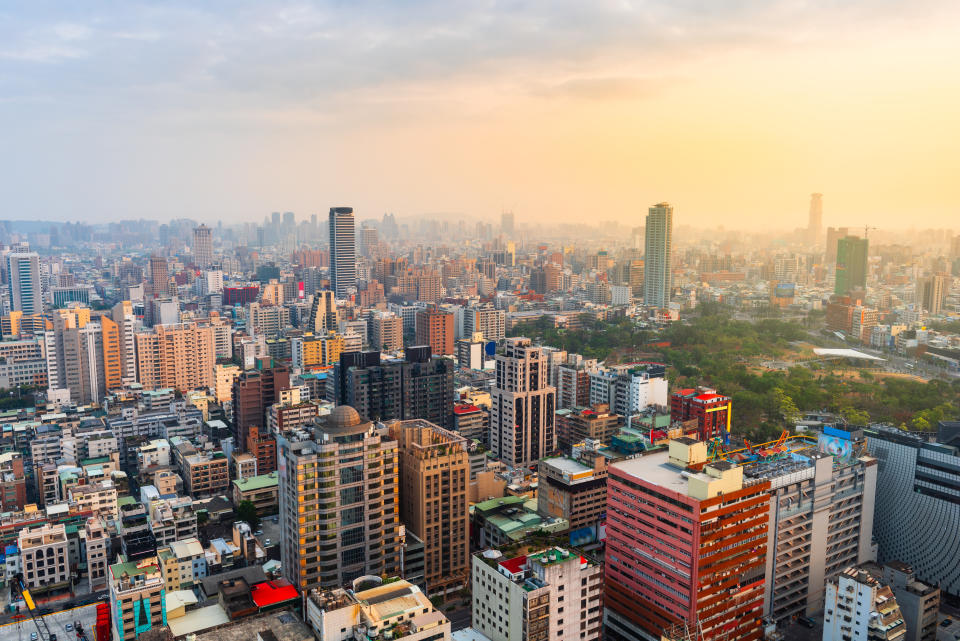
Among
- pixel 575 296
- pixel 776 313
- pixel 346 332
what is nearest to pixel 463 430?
pixel 346 332

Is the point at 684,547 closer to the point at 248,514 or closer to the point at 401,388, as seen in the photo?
the point at 248,514

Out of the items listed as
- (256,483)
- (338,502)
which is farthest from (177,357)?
(338,502)

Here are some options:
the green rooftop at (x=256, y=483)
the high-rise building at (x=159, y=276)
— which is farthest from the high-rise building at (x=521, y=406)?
the high-rise building at (x=159, y=276)

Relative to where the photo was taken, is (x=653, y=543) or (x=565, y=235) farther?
(x=565, y=235)

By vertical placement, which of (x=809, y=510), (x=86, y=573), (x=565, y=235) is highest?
(x=565, y=235)

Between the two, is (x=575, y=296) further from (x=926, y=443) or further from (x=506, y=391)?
(x=926, y=443)

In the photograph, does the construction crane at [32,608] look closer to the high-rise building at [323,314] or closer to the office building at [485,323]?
the high-rise building at [323,314]
